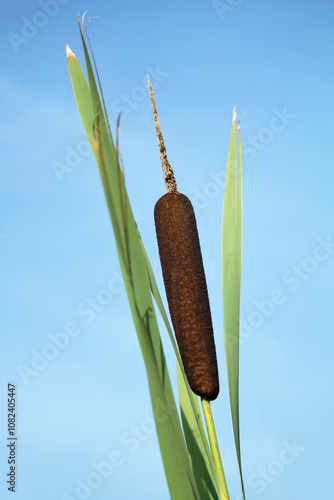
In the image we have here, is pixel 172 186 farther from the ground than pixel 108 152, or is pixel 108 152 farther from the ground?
pixel 172 186

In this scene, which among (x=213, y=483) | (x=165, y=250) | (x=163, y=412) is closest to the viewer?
(x=163, y=412)

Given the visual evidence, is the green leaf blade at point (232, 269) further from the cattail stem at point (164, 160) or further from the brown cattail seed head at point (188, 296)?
the cattail stem at point (164, 160)

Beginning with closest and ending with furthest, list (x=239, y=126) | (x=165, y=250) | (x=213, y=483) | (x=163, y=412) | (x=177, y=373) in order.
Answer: (x=163, y=412) → (x=165, y=250) → (x=213, y=483) → (x=177, y=373) → (x=239, y=126)

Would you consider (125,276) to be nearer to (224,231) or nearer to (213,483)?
(224,231)

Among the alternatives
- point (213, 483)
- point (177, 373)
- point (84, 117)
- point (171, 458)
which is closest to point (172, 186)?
point (84, 117)

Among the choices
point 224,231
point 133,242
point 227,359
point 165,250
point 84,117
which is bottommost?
point 227,359

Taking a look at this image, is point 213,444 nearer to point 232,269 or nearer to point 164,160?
point 232,269

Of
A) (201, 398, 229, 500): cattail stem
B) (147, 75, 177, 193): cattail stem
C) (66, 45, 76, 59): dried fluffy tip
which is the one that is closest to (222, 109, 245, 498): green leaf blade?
(201, 398, 229, 500): cattail stem

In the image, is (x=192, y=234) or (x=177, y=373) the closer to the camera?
(x=192, y=234)
